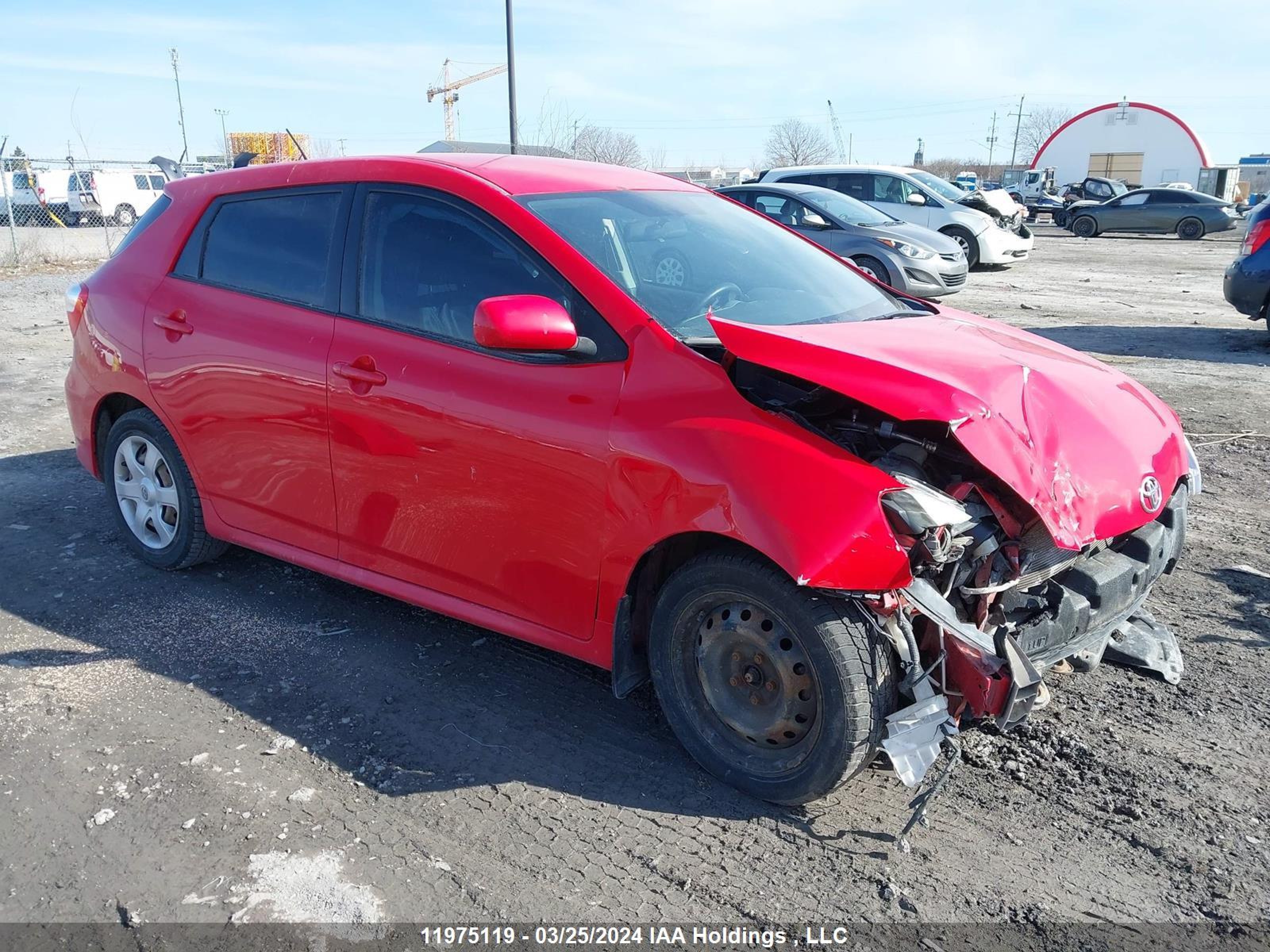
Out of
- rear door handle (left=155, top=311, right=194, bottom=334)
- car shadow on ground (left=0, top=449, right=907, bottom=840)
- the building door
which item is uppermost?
the building door

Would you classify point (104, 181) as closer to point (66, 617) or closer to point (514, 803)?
point (66, 617)

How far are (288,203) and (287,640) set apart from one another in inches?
70.0

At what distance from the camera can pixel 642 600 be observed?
127 inches

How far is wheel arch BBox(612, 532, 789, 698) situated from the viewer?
3084mm

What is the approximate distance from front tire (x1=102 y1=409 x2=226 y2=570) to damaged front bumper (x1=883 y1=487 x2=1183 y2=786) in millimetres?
3257

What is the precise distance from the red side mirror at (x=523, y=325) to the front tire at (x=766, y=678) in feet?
2.65

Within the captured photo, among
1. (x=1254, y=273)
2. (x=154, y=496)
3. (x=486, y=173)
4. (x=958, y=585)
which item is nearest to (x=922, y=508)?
(x=958, y=585)

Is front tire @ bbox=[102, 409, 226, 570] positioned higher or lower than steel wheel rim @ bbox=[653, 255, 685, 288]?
lower

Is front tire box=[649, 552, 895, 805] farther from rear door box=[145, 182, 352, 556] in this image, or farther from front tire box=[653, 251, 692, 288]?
rear door box=[145, 182, 352, 556]

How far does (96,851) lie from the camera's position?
2857 mm

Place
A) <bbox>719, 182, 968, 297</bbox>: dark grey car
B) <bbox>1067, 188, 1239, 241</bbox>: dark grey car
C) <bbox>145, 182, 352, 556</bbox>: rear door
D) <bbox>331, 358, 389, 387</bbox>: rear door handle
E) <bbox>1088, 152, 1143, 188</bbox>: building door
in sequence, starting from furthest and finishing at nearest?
1. <bbox>1088, 152, 1143, 188</bbox>: building door
2. <bbox>1067, 188, 1239, 241</bbox>: dark grey car
3. <bbox>719, 182, 968, 297</bbox>: dark grey car
4. <bbox>145, 182, 352, 556</bbox>: rear door
5. <bbox>331, 358, 389, 387</bbox>: rear door handle

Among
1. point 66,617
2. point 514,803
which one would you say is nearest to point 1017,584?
point 514,803

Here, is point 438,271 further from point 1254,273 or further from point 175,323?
point 1254,273

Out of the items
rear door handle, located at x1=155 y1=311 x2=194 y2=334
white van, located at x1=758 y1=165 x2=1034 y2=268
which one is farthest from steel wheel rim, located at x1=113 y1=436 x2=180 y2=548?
white van, located at x1=758 y1=165 x2=1034 y2=268
